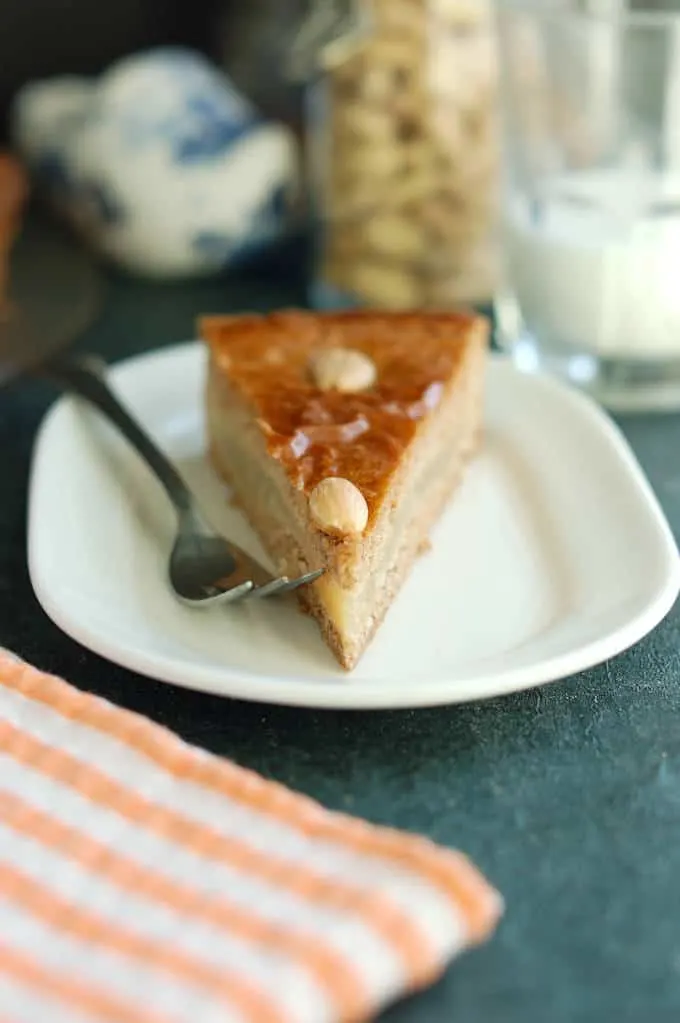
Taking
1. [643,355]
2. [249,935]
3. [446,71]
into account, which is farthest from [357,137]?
[249,935]

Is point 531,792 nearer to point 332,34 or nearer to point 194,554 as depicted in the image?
point 194,554

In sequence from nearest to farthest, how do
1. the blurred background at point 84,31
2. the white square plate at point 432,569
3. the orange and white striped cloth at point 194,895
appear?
1. the orange and white striped cloth at point 194,895
2. the white square plate at point 432,569
3. the blurred background at point 84,31

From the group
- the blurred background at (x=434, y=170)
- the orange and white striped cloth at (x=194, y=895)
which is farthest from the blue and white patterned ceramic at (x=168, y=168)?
the orange and white striped cloth at (x=194, y=895)

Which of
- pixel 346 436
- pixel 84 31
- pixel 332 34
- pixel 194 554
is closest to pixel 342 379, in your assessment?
pixel 346 436

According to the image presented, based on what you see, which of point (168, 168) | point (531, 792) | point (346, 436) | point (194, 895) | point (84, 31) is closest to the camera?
point (194, 895)

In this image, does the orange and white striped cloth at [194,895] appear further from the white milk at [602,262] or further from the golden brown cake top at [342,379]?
the white milk at [602,262]

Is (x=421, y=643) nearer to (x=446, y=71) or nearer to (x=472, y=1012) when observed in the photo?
(x=472, y=1012)
